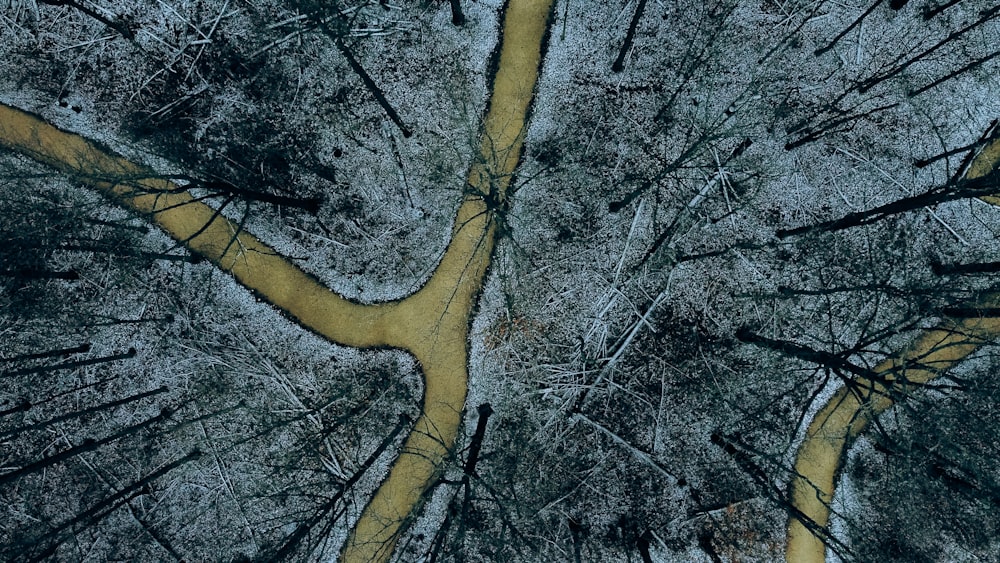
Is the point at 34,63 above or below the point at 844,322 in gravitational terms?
above

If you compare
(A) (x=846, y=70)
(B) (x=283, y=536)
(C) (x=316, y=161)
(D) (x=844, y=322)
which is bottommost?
(B) (x=283, y=536)

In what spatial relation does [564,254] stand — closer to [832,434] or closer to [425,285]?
[425,285]

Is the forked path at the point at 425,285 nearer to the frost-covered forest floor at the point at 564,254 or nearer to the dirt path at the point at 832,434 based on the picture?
the frost-covered forest floor at the point at 564,254

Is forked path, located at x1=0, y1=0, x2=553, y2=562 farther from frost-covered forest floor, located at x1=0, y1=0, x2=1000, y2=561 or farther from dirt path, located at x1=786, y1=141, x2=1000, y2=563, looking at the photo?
dirt path, located at x1=786, y1=141, x2=1000, y2=563

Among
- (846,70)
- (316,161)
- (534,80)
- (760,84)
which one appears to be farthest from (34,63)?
(846,70)

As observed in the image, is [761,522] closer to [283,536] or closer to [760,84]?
[760,84]

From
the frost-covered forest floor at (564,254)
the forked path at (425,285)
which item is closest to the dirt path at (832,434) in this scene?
the frost-covered forest floor at (564,254)
